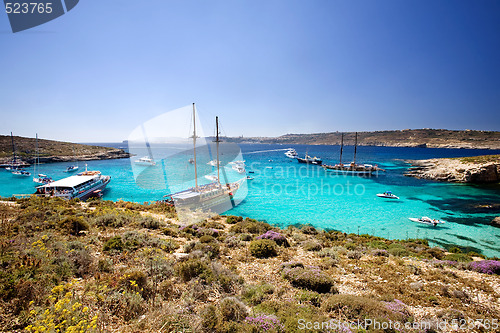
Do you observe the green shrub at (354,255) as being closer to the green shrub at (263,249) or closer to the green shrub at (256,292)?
the green shrub at (263,249)

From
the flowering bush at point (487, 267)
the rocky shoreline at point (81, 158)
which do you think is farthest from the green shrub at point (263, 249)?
the rocky shoreline at point (81, 158)

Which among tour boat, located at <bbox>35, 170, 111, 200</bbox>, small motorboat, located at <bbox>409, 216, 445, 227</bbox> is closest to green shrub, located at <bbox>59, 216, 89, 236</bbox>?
tour boat, located at <bbox>35, 170, 111, 200</bbox>

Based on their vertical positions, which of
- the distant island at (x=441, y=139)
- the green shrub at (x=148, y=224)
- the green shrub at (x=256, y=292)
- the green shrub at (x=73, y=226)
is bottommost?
the green shrub at (x=148, y=224)

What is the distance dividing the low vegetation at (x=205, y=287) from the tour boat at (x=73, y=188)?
19.7m

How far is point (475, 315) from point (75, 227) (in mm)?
15282

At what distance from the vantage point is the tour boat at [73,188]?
2547 cm

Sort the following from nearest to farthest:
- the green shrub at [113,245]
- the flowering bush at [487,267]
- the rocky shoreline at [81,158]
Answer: the green shrub at [113,245] < the flowering bush at [487,267] < the rocky shoreline at [81,158]

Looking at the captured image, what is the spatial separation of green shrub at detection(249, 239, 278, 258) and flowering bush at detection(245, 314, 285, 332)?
511 cm

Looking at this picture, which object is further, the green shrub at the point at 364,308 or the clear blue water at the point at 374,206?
the clear blue water at the point at 374,206

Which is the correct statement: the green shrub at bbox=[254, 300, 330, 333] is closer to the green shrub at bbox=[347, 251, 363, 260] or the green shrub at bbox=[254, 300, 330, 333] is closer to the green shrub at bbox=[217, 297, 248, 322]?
the green shrub at bbox=[217, 297, 248, 322]

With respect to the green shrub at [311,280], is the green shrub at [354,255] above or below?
below

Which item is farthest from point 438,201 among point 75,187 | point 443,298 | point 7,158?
point 7,158

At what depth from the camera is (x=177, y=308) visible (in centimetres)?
486

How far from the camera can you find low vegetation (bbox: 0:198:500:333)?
14.0ft
